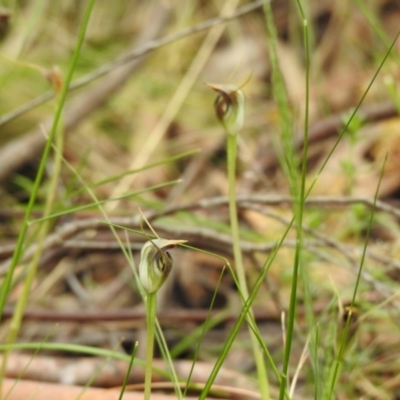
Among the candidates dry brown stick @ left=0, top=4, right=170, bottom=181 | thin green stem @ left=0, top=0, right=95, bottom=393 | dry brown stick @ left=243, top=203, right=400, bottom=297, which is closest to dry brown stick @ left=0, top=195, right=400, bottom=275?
dry brown stick @ left=243, top=203, right=400, bottom=297

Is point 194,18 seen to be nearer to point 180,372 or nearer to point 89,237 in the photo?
point 89,237

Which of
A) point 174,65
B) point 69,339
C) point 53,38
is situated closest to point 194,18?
point 174,65

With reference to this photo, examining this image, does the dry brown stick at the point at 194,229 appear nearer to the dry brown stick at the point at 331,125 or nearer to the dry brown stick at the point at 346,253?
the dry brown stick at the point at 346,253

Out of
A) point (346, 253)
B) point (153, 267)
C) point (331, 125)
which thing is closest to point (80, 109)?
point (331, 125)

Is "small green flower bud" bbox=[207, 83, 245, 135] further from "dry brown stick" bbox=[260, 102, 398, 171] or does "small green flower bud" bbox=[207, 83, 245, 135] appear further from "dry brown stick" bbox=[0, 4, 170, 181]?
"dry brown stick" bbox=[260, 102, 398, 171]

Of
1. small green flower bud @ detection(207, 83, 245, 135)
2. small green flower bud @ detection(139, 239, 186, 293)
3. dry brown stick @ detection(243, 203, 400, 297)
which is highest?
small green flower bud @ detection(207, 83, 245, 135)

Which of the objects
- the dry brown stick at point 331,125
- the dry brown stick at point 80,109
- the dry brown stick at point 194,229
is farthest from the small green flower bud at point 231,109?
the dry brown stick at point 331,125
